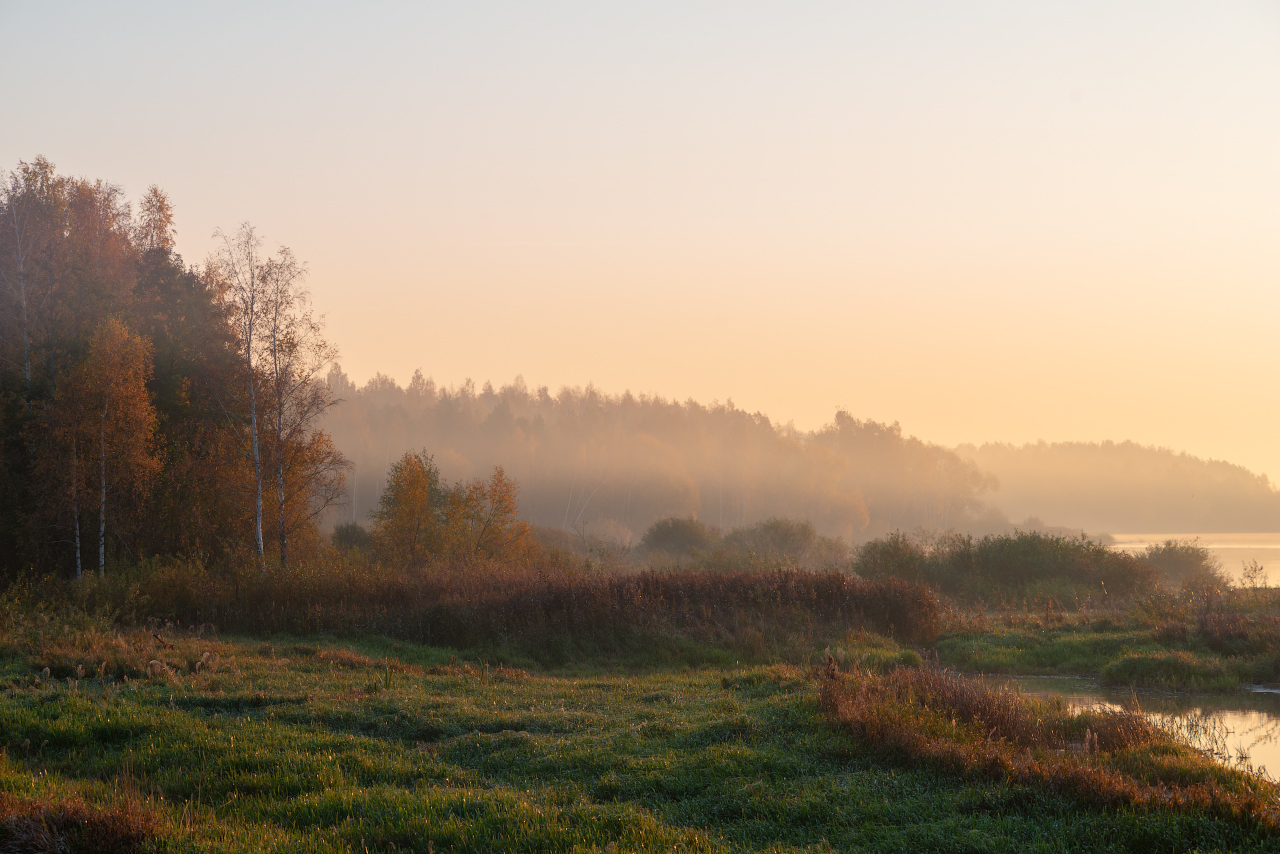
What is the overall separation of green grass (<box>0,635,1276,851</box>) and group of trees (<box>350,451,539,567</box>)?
20.3 metres

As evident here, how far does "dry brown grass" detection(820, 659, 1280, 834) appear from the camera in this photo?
6.53 meters

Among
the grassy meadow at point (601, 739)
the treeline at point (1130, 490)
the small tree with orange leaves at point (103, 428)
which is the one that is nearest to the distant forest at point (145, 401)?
the small tree with orange leaves at point (103, 428)

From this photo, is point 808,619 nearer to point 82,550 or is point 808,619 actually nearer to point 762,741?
point 762,741

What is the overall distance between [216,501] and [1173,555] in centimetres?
4100

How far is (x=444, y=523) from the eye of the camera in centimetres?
3600

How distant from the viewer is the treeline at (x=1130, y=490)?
136 m

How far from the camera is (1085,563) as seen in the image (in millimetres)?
28516

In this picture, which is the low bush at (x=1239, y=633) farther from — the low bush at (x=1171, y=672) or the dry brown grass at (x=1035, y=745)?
the dry brown grass at (x=1035, y=745)

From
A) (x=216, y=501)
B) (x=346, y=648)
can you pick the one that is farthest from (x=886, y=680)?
(x=216, y=501)

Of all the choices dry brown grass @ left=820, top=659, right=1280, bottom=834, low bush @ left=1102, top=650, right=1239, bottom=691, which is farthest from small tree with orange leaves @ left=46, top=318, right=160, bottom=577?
low bush @ left=1102, top=650, right=1239, bottom=691

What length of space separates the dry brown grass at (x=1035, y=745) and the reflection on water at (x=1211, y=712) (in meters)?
1.96

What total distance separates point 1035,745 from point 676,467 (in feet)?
290

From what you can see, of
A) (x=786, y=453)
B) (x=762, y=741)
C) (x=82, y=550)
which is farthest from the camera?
(x=786, y=453)

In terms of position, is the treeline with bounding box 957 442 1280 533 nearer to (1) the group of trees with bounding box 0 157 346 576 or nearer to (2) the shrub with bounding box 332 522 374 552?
(2) the shrub with bounding box 332 522 374 552
